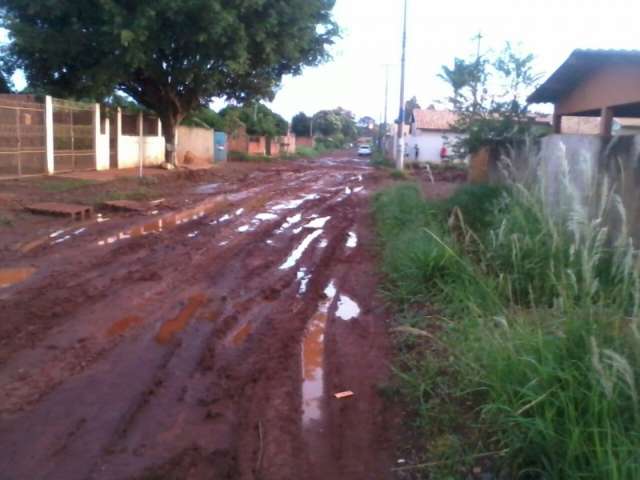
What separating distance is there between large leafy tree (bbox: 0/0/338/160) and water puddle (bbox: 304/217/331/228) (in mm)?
8591

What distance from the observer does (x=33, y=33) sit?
22109 mm

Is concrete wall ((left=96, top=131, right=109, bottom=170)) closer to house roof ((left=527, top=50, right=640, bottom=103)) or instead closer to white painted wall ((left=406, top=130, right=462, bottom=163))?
house roof ((left=527, top=50, right=640, bottom=103))

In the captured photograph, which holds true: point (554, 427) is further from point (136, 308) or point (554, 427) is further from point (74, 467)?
point (136, 308)

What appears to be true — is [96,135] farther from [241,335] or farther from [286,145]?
[286,145]

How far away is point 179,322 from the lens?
7020 millimetres

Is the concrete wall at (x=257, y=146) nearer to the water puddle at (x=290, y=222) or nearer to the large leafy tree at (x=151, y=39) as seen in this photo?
the large leafy tree at (x=151, y=39)

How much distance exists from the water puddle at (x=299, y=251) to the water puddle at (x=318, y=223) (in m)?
0.74

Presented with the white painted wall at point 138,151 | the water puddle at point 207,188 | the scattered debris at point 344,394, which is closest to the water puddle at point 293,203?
the water puddle at point 207,188

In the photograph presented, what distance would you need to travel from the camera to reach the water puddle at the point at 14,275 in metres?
8.48

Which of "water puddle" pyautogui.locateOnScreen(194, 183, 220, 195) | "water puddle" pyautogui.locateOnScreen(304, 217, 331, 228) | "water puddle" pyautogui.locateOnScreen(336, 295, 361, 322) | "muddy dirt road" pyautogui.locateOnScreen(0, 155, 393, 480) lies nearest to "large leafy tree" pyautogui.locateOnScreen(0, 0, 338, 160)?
"water puddle" pyautogui.locateOnScreen(194, 183, 220, 195)

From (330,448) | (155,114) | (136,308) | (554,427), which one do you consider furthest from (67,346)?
(155,114)

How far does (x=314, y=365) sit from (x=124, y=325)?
2.09 m

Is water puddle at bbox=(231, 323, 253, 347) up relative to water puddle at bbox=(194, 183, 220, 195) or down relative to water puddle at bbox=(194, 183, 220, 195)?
down

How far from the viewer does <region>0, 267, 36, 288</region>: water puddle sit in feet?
27.8
